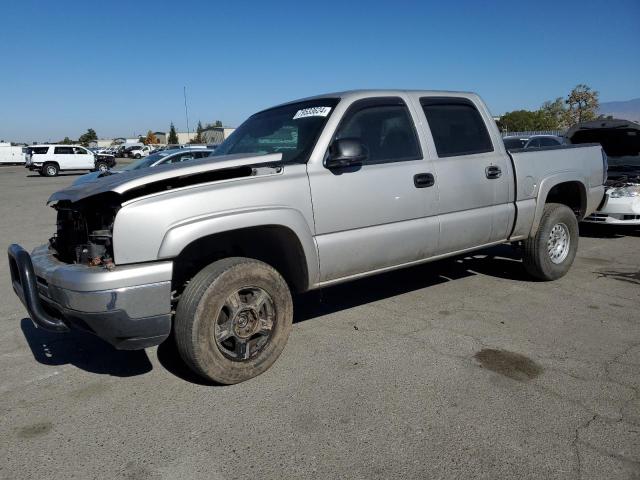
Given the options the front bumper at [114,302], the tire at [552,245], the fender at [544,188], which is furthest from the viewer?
the tire at [552,245]

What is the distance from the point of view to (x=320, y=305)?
5238 mm

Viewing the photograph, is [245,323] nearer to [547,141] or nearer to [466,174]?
[466,174]

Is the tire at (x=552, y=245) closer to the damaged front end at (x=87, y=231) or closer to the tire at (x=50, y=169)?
the damaged front end at (x=87, y=231)

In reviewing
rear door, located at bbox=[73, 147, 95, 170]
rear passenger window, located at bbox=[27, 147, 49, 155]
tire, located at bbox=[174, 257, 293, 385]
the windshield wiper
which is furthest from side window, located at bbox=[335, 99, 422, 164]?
rear door, located at bbox=[73, 147, 95, 170]

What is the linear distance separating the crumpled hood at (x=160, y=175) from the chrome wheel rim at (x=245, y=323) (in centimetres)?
82

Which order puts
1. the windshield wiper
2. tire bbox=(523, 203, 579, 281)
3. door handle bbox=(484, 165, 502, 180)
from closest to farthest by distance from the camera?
door handle bbox=(484, 165, 502, 180) → tire bbox=(523, 203, 579, 281) → the windshield wiper

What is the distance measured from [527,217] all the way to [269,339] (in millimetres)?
3090

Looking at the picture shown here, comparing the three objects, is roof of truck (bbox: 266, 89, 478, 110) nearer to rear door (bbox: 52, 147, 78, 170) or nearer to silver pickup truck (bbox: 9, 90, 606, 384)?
silver pickup truck (bbox: 9, 90, 606, 384)

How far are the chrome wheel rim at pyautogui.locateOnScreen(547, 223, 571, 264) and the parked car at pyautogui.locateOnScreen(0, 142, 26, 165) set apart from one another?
51.1 meters

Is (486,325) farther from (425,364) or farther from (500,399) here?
(500,399)

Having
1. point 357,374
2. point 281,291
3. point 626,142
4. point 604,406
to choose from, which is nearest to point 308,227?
point 281,291

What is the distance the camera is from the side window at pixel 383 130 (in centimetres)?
414

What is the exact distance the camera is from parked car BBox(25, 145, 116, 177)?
104 feet

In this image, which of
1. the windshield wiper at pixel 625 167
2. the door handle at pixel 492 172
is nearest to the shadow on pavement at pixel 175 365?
the door handle at pixel 492 172
